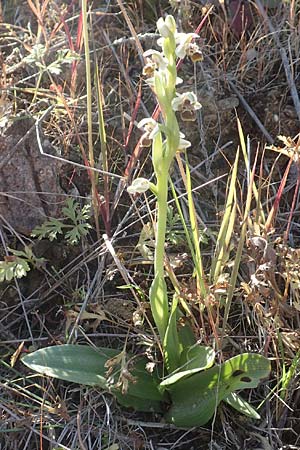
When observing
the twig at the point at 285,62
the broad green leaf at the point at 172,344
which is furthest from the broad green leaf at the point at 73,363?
the twig at the point at 285,62

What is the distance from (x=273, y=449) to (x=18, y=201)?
2.98ft

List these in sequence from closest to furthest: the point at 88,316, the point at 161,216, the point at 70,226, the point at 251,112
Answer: the point at 161,216
the point at 88,316
the point at 70,226
the point at 251,112

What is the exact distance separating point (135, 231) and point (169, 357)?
452mm

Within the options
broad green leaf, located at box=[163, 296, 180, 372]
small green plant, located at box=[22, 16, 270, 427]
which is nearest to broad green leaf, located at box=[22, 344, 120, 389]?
small green plant, located at box=[22, 16, 270, 427]

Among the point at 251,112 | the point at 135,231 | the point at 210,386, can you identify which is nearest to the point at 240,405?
the point at 210,386

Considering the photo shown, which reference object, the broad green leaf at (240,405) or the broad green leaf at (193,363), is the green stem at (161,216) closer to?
the broad green leaf at (193,363)

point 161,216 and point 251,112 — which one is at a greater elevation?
point 161,216

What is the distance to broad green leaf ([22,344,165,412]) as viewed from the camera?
1.29m

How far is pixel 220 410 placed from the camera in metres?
1.35

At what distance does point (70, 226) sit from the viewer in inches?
61.5

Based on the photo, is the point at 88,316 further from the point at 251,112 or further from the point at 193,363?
the point at 251,112

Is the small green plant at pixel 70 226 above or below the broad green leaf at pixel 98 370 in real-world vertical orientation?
above

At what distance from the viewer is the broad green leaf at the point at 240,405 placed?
1264 millimetres

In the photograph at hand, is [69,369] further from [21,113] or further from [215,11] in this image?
[215,11]
